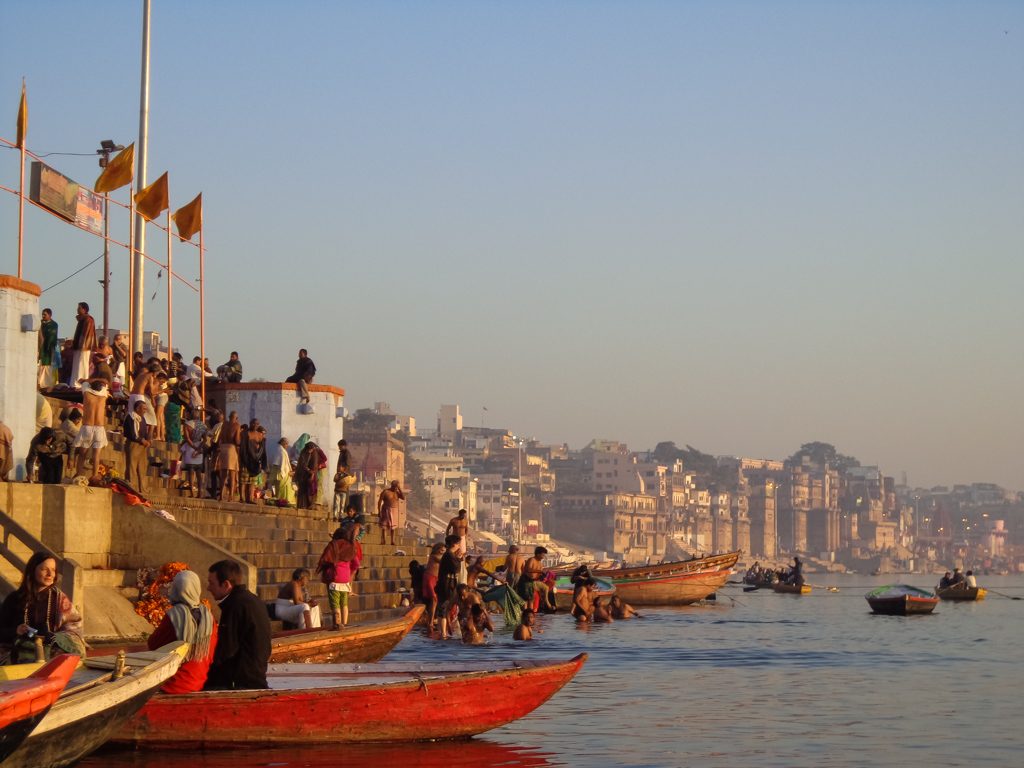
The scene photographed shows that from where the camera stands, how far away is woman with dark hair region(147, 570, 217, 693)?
1076cm

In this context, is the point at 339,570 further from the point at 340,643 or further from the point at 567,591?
the point at 567,591

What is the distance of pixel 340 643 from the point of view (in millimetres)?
15211

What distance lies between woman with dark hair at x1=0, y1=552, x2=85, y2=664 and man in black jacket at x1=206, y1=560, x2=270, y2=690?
94cm

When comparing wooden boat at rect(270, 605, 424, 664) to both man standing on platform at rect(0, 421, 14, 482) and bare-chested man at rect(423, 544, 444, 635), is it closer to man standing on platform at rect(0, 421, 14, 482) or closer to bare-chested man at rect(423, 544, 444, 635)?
man standing on platform at rect(0, 421, 14, 482)

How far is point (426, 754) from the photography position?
477 inches

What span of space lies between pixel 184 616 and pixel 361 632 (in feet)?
16.0

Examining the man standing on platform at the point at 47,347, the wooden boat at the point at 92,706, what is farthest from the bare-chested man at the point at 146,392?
the wooden boat at the point at 92,706

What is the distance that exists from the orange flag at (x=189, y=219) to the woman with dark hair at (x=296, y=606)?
13.5m

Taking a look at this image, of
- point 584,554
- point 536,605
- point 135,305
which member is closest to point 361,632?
point 536,605

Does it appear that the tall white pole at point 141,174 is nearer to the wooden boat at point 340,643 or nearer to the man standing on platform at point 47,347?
the man standing on platform at point 47,347

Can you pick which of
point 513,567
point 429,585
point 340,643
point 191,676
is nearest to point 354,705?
point 191,676

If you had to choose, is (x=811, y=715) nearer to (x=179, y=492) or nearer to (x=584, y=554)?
(x=179, y=492)

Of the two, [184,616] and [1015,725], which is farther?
[1015,725]

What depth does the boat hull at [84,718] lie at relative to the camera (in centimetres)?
886
